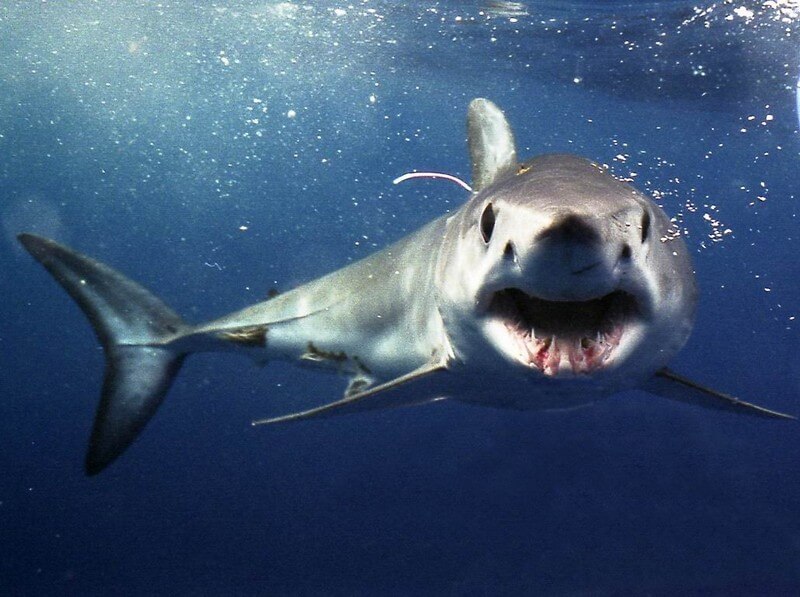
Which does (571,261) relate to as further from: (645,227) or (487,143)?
(487,143)

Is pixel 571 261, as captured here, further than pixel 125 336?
No

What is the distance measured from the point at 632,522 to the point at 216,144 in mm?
62461

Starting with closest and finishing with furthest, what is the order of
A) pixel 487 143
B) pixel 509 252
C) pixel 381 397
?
pixel 509 252 → pixel 381 397 → pixel 487 143

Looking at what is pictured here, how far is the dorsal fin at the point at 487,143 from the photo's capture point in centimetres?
473

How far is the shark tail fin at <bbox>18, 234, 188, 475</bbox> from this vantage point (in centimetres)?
549

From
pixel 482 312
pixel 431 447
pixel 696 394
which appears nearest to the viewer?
pixel 482 312

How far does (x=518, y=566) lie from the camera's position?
490 inches

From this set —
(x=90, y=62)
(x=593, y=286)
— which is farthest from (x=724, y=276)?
(x=593, y=286)

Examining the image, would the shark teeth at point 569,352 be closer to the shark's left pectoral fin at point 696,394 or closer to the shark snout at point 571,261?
the shark snout at point 571,261

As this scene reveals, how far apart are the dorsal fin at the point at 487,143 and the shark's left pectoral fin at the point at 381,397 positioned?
4.77 feet

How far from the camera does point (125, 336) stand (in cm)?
581

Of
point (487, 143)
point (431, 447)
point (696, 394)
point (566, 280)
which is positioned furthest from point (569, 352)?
point (431, 447)

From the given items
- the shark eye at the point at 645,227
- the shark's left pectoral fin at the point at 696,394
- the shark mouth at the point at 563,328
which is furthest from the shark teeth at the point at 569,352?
the shark's left pectoral fin at the point at 696,394

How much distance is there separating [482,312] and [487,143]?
234 centimetres
